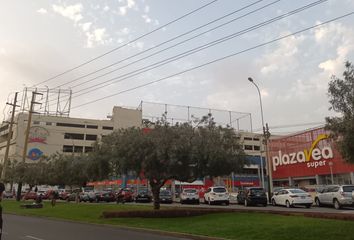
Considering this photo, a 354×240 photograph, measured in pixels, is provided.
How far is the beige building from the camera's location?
104m

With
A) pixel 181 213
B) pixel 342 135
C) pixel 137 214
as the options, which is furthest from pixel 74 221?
pixel 342 135

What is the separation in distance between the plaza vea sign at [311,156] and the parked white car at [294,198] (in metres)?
25.9

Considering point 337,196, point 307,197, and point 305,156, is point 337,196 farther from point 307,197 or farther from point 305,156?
point 305,156

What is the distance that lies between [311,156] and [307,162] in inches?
60.7

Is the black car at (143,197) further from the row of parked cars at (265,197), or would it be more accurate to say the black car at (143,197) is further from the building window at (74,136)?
the building window at (74,136)

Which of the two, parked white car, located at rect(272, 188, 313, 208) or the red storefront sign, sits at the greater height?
the red storefront sign

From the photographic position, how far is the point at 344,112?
13273mm

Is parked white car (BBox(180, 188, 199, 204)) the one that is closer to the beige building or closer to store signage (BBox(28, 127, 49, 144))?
the beige building

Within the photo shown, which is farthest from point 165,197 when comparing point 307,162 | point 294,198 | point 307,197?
point 307,162

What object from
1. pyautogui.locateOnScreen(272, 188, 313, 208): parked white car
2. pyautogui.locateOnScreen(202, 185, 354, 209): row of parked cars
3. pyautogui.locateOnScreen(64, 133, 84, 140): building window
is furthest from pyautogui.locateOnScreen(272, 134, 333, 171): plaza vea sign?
pyautogui.locateOnScreen(64, 133, 84, 140): building window

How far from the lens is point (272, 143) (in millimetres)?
71250

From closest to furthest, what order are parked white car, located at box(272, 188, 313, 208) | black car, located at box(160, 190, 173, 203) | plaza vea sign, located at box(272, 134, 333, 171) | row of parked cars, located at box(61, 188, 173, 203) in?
parked white car, located at box(272, 188, 313, 208)
black car, located at box(160, 190, 173, 203)
row of parked cars, located at box(61, 188, 173, 203)
plaza vea sign, located at box(272, 134, 333, 171)

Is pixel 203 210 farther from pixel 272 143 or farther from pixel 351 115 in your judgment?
pixel 272 143

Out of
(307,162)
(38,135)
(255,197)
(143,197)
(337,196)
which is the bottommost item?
(337,196)
